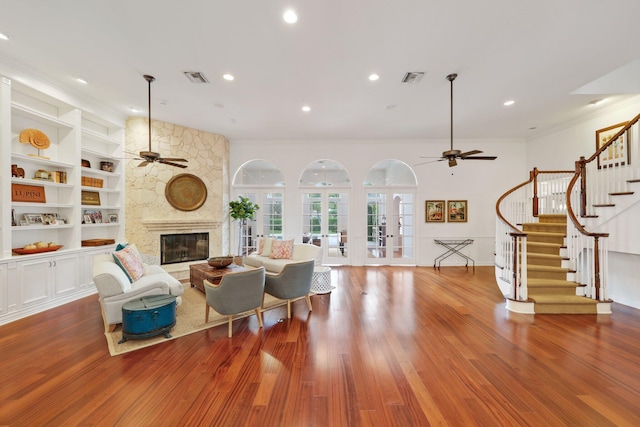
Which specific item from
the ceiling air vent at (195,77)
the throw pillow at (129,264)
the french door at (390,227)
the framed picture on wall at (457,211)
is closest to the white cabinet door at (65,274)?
the throw pillow at (129,264)

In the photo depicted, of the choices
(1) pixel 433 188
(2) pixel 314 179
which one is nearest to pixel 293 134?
(2) pixel 314 179

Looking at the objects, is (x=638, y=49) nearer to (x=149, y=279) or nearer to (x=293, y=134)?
(x=293, y=134)

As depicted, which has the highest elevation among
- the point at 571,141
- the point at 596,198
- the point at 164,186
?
the point at 571,141

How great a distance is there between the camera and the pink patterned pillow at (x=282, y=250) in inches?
216

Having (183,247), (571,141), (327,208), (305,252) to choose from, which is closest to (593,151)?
(571,141)

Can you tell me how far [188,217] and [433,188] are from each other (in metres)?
6.91

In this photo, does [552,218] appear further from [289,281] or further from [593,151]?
[289,281]

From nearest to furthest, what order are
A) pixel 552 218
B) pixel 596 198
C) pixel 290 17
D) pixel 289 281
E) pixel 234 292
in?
pixel 290 17 → pixel 234 292 → pixel 289 281 → pixel 596 198 → pixel 552 218

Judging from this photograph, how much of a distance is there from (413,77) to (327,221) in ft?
14.4

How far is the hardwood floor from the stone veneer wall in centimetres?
220

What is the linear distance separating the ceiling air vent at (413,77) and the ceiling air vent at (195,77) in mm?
3240

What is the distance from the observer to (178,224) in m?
5.90

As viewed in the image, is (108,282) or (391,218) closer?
(108,282)

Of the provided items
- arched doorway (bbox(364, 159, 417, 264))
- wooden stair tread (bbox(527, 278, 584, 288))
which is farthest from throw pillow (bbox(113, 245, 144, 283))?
wooden stair tread (bbox(527, 278, 584, 288))
